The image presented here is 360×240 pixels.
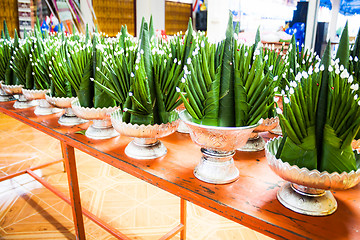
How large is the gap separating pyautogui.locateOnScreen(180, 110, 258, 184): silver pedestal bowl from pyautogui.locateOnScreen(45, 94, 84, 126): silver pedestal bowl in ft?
2.23

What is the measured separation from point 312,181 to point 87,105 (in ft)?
3.06

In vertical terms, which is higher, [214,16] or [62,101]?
[214,16]

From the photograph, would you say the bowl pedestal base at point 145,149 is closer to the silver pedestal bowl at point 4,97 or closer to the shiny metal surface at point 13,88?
the shiny metal surface at point 13,88

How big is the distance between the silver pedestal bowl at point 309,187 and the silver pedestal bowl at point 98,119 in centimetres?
68

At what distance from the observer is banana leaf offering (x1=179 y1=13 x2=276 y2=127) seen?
30.8 inches

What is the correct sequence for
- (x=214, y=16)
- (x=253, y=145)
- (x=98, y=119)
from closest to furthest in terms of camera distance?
1. (x=253, y=145)
2. (x=98, y=119)
3. (x=214, y=16)

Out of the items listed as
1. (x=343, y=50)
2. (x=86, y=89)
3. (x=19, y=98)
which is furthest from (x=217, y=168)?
(x=19, y=98)

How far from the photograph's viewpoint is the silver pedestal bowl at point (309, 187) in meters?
0.64

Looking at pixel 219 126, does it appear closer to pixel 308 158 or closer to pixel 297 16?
pixel 308 158

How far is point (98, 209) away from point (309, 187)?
166cm

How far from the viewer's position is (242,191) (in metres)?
0.80

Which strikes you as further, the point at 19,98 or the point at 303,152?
the point at 19,98

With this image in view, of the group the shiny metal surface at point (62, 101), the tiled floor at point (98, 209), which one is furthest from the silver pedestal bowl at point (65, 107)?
the tiled floor at point (98, 209)

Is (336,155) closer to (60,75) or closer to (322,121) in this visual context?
(322,121)
